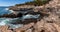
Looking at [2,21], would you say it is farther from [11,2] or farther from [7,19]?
[11,2]

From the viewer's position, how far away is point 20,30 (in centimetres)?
309

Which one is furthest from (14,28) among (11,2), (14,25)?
(11,2)

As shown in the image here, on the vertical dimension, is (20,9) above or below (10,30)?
above

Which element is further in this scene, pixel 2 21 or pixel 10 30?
pixel 2 21

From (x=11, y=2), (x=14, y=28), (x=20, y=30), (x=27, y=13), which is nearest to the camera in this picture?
(x=20, y=30)

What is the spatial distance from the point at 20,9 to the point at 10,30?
0.87 meters

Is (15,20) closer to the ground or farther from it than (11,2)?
closer to the ground

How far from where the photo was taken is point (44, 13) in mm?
3689

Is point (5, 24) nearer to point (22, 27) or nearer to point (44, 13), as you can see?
point (22, 27)

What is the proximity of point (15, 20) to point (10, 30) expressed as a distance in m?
0.40

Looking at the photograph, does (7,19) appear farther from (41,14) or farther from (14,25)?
(41,14)

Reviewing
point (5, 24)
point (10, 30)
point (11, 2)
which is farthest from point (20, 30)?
point (11, 2)

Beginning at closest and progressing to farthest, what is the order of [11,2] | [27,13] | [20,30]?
[20,30], [11,2], [27,13]

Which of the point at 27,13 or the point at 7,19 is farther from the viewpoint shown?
the point at 27,13
